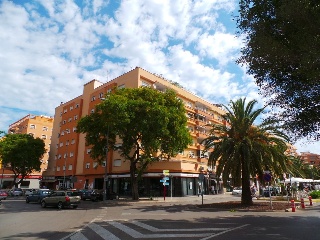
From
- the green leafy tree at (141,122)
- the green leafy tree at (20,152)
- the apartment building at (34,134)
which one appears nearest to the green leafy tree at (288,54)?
the green leafy tree at (141,122)

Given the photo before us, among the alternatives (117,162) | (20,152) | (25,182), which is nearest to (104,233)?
(117,162)

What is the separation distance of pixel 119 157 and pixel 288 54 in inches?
1419

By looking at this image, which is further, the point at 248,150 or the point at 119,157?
the point at 119,157

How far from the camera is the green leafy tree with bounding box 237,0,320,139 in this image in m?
10.7

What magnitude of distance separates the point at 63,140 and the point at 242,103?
155ft

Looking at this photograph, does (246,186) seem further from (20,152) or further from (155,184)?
(20,152)

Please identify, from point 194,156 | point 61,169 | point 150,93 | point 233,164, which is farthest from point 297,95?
point 61,169

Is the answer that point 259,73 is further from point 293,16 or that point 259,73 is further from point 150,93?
point 150,93

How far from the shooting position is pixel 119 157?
147ft

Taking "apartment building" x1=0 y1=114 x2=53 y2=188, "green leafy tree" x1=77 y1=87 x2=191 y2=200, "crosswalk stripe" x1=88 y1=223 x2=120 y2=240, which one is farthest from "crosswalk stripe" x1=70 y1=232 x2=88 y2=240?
"apartment building" x1=0 y1=114 x2=53 y2=188

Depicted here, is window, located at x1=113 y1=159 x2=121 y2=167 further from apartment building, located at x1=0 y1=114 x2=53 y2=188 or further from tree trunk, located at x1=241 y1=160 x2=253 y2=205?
apartment building, located at x1=0 y1=114 x2=53 y2=188

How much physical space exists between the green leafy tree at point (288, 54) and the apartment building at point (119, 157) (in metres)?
22.5

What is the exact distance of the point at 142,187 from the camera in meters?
41.2

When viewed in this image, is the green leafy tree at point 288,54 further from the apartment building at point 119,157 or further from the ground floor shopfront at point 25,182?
the ground floor shopfront at point 25,182
